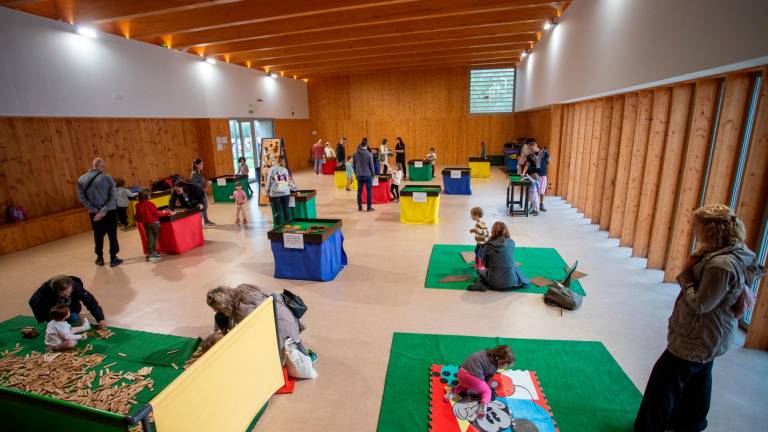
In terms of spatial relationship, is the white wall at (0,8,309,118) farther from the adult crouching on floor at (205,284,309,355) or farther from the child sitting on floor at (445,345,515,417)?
the child sitting on floor at (445,345,515,417)

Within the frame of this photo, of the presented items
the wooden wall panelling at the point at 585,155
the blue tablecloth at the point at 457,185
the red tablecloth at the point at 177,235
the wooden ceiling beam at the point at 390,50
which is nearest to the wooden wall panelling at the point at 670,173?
the wooden wall panelling at the point at 585,155

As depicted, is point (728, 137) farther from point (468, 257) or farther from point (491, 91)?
point (491, 91)

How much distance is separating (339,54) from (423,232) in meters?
7.92

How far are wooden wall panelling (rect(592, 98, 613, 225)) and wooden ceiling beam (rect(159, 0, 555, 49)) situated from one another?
2.89m

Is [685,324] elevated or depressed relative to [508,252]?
elevated

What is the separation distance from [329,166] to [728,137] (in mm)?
13921

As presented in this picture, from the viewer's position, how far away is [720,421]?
2.82 metres

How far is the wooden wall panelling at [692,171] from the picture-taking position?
4.70 meters

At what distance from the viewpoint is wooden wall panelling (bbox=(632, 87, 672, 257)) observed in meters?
5.52

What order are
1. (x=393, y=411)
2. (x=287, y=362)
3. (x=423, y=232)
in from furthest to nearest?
(x=423, y=232), (x=287, y=362), (x=393, y=411)

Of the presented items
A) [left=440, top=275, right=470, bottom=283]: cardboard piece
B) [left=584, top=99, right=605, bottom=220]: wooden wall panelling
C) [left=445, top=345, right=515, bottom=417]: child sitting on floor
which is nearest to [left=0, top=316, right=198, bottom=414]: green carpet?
[left=445, top=345, right=515, bottom=417]: child sitting on floor

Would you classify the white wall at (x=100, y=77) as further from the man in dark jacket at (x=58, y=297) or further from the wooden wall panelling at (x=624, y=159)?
the wooden wall panelling at (x=624, y=159)

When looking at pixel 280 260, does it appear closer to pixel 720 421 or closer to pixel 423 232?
pixel 423 232

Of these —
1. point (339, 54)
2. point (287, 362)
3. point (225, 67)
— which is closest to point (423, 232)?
point (287, 362)
